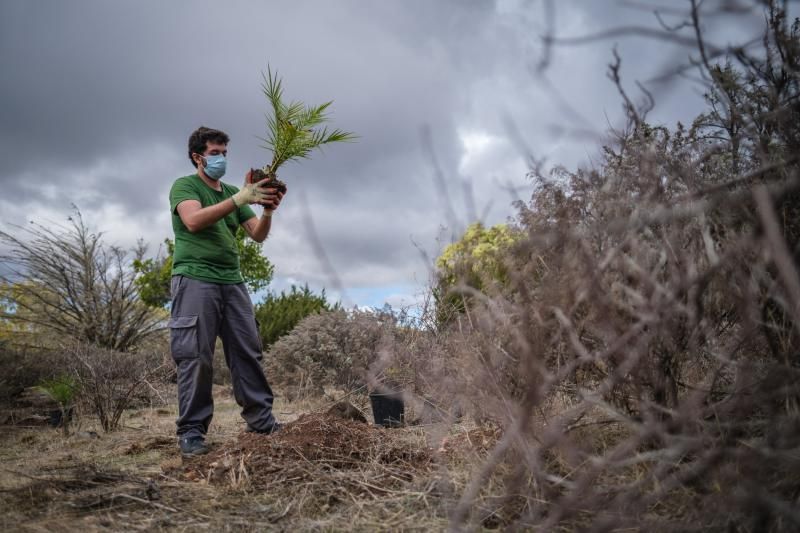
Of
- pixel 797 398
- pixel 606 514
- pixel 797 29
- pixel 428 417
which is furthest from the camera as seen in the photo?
pixel 428 417

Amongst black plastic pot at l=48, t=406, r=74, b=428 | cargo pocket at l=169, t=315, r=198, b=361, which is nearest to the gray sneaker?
cargo pocket at l=169, t=315, r=198, b=361

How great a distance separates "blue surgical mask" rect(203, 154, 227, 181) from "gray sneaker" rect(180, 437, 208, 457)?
1921 millimetres

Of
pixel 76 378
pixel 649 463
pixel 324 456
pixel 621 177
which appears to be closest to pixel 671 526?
pixel 649 463

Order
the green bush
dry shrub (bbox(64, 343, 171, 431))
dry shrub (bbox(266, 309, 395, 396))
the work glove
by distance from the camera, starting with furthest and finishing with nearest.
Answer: the green bush → dry shrub (bbox(266, 309, 395, 396)) → dry shrub (bbox(64, 343, 171, 431)) → the work glove

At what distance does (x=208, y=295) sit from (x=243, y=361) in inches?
23.1

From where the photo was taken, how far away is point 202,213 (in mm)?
3861

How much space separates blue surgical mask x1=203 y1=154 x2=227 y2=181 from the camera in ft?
14.2

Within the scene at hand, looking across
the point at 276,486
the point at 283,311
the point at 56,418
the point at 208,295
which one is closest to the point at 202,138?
the point at 208,295

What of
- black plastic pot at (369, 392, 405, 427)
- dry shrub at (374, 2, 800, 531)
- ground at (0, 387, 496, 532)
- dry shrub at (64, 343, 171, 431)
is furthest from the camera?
dry shrub at (64, 343, 171, 431)

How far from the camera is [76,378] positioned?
610 centimetres

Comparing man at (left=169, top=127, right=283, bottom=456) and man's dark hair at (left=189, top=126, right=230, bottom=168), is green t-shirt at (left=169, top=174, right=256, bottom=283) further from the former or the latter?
man's dark hair at (left=189, top=126, right=230, bottom=168)

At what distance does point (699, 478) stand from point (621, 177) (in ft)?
4.19

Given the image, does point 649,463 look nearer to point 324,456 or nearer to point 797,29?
point 324,456

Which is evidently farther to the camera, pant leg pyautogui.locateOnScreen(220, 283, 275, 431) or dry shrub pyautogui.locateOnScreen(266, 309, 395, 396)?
dry shrub pyautogui.locateOnScreen(266, 309, 395, 396)
